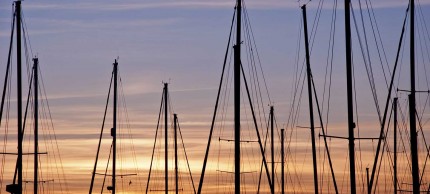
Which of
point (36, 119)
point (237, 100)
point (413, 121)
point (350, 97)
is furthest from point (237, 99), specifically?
point (36, 119)

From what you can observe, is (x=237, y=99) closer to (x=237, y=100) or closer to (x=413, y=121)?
(x=237, y=100)

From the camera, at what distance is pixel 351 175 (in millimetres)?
47344

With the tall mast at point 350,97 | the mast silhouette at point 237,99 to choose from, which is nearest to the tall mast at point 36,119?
the mast silhouette at point 237,99

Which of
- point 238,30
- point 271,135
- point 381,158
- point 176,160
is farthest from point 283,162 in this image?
point 238,30

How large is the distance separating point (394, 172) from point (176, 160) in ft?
42.6

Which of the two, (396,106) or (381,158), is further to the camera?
(396,106)

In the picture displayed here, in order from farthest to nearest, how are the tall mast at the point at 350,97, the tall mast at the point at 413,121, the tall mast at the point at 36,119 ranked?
the tall mast at the point at 36,119
the tall mast at the point at 413,121
the tall mast at the point at 350,97

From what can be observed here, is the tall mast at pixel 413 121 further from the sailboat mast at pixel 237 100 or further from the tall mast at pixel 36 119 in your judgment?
the tall mast at pixel 36 119

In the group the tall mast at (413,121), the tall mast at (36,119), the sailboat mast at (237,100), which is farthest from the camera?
the tall mast at (36,119)

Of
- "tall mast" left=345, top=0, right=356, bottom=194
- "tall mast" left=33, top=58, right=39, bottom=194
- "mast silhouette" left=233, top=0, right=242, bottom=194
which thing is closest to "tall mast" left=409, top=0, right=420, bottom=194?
"tall mast" left=345, top=0, right=356, bottom=194

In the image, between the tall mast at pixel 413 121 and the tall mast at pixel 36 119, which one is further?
the tall mast at pixel 36 119

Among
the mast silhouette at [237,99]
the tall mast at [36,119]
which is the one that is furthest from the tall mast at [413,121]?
the tall mast at [36,119]

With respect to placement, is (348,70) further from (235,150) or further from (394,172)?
(394,172)

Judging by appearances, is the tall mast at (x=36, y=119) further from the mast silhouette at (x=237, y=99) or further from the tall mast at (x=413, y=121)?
the tall mast at (x=413, y=121)
